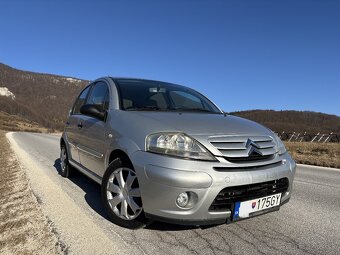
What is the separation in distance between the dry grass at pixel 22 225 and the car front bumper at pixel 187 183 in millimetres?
980

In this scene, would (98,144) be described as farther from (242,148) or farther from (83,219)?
(242,148)

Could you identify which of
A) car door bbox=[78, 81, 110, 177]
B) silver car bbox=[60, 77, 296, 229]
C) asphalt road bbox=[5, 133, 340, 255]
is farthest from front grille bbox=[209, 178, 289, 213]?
car door bbox=[78, 81, 110, 177]

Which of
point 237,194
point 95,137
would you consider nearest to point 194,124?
point 237,194

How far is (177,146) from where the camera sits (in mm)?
3488

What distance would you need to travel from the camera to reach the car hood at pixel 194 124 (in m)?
3.67

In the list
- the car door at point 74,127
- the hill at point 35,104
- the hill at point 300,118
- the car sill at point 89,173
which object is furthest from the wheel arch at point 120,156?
the hill at point 35,104

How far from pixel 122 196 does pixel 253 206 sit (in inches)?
52.7

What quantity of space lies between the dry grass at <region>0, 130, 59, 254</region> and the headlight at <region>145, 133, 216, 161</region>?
129 centimetres

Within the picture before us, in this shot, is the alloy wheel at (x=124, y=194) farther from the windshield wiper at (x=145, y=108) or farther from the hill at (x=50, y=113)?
the hill at (x=50, y=113)

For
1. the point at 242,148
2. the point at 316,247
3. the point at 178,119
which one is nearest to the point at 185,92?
the point at 178,119

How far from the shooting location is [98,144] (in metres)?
4.62

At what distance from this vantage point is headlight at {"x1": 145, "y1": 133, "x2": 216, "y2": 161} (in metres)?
3.43

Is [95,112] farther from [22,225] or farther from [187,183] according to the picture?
[187,183]

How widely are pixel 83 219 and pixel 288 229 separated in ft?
7.44
